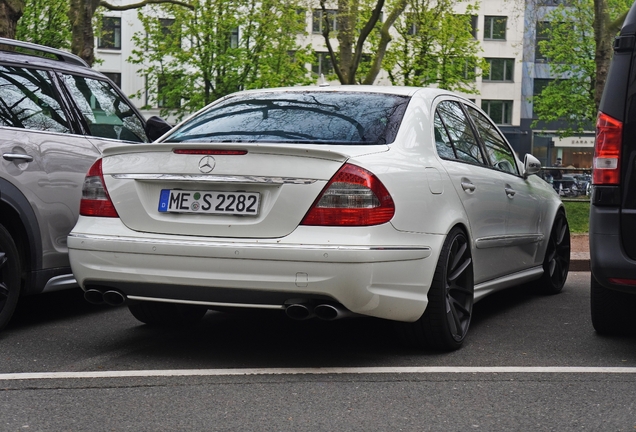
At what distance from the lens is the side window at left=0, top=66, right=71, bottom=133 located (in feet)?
19.7

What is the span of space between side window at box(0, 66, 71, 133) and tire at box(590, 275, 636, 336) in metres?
3.56

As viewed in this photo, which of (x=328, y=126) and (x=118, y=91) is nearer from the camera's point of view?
(x=328, y=126)

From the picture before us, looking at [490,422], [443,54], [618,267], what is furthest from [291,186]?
[443,54]

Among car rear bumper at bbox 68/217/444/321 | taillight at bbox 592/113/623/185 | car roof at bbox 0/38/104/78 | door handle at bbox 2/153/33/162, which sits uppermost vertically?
car roof at bbox 0/38/104/78

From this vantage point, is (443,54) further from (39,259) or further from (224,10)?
(39,259)

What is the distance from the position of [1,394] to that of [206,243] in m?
1.15

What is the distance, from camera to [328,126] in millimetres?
5258

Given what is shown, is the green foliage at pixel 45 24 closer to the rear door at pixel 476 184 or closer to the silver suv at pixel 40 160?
the silver suv at pixel 40 160

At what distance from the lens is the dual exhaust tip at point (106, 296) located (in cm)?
505

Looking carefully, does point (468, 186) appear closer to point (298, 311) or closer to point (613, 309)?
point (613, 309)

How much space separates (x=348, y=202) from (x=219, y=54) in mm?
39352

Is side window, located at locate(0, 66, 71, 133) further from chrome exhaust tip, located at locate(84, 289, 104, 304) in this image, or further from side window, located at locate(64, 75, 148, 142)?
chrome exhaust tip, located at locate(84, 289, 104, 304)

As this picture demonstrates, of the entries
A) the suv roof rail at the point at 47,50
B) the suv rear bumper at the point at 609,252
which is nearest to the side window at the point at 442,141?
the suv rear bumper at the point at 609,252

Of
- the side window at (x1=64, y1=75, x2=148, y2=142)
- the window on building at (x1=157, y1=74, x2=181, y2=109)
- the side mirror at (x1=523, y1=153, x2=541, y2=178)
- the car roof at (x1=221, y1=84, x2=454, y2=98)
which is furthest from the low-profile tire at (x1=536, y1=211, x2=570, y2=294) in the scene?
the window on building at (x1=157, y1=74, x2=181, y2=109)
